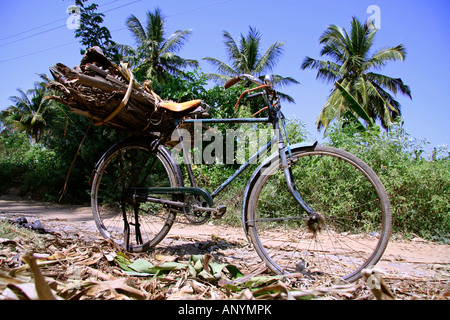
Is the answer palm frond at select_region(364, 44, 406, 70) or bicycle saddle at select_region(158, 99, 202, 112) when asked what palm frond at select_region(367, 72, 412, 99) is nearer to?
palm frond at select_region(364, 44, 406, 70)

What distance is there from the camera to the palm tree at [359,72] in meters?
24.3

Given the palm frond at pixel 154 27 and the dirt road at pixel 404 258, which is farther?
the palm frond at pixel 154 27

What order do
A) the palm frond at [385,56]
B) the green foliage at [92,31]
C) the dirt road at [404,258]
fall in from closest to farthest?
the dirt road at [404,258], the green foliage at [92,31], the palm frond at [385,56]

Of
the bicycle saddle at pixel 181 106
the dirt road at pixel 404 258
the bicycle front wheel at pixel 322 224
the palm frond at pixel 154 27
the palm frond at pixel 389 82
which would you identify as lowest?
the dirt road at pixel 404 258

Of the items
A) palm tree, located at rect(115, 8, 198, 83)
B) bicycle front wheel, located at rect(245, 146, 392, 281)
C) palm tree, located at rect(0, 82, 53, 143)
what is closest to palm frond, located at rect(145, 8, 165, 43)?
palm tree, located at rect(115, 8, 198, 83)

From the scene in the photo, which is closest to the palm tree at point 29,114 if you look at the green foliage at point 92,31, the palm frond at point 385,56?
the green foliage at point 92,31

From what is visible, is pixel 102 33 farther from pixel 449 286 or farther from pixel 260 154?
pixel 449 286

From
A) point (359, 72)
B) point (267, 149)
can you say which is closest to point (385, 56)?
point (359, 72)

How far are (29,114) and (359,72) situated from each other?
31821 mm

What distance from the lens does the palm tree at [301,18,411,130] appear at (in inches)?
955

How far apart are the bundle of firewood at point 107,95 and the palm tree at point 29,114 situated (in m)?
30.1

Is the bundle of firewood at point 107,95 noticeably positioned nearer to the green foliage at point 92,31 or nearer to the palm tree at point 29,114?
the green foliage at point 92,31

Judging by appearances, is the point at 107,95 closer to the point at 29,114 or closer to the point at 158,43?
the point at 158,43

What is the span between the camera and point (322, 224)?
2.08 metres
